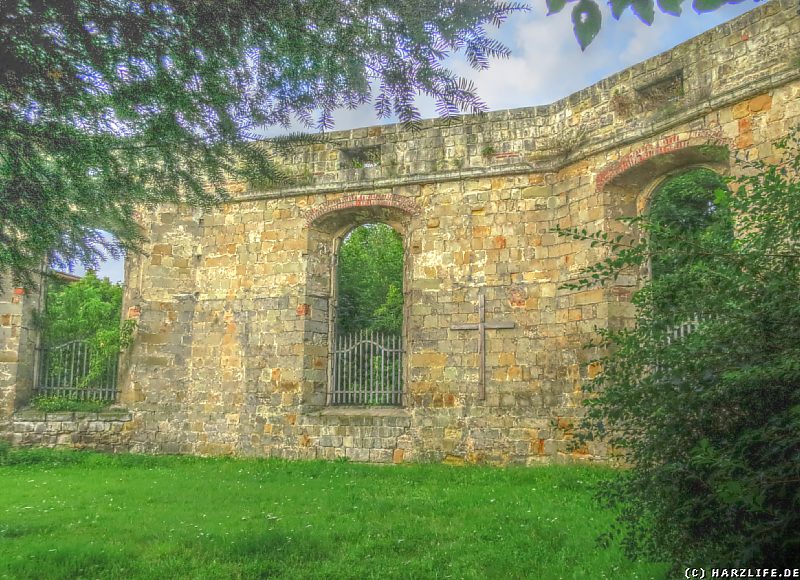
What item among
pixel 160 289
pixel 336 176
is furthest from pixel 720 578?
pixel 160 289

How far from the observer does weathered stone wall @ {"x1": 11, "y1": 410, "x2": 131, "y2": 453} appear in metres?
11.6

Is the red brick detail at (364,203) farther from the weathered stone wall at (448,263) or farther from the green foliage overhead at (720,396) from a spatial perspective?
the green foliage overhead at (720,396)

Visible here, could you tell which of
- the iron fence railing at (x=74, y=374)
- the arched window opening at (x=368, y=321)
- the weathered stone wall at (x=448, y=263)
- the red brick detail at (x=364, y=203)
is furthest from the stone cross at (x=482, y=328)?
the iron fence railing at (x=74, y=374)

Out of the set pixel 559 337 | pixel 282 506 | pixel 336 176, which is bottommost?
pixel 282 506

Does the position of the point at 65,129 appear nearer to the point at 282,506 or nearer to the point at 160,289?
the point at 282,506

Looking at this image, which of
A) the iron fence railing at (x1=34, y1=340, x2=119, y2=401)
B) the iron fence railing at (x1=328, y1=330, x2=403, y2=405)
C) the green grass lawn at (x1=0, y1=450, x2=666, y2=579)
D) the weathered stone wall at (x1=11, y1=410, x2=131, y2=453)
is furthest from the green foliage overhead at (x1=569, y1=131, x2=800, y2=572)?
the iron fence railing at (x1=34, y1=340, x2=119, y2=401)

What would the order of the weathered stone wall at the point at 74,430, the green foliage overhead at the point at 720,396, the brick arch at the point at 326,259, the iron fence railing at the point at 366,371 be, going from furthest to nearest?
the weathered stone wall at the point at 74,430, the brick arch at the point at 326,259, the iron fence railing at the point at 366,371, the green foliage overhead at the point at 720,396

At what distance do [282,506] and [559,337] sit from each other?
463 centimetres

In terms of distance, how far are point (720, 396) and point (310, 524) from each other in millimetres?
3926

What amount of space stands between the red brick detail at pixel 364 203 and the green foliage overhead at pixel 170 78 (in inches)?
286

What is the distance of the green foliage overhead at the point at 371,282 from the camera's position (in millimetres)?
21272

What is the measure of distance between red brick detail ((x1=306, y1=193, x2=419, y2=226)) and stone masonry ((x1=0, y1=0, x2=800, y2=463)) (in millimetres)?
35

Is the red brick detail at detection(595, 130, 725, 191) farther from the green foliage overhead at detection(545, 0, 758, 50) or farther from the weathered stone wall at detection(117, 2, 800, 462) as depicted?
the green foliage overhead at detection(545, 0, 758, 50)

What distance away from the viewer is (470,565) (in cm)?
500
